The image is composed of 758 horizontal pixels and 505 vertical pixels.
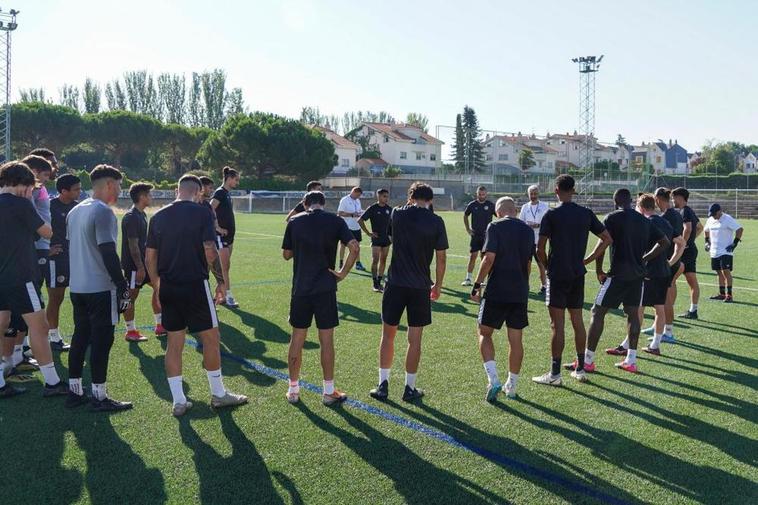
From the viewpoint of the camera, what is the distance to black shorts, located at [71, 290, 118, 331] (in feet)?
17.2

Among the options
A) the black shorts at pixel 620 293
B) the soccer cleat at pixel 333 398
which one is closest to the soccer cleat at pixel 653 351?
the black shorts at pixel 620 293

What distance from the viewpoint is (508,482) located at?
4.11 m

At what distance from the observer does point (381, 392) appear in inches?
226

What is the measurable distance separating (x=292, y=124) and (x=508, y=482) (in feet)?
191

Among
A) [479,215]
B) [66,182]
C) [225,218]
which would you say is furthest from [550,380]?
[479,215]

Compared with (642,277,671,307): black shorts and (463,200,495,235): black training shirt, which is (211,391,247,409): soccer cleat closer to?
(642,277,671,307): black shorts

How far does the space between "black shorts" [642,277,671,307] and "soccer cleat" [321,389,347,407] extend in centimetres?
409

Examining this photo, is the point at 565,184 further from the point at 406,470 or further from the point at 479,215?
the point at 479,215

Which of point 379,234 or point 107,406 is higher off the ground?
point 379,234

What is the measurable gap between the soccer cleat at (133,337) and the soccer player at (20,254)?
2073mm

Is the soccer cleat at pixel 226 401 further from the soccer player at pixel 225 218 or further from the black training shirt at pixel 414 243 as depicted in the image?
the soccer player at pixel 225 218

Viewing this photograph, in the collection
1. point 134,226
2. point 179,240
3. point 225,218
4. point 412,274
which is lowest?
point 412,274

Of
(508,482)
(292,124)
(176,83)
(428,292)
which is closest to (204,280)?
(428,292)

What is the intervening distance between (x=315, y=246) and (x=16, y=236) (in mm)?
2735
